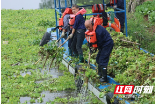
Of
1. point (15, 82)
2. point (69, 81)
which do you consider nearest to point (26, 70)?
point (15, 82)

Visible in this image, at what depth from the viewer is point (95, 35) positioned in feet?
22.2

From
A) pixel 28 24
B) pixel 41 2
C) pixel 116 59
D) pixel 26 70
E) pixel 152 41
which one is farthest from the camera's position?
pixel 41 2

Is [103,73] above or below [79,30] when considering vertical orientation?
below

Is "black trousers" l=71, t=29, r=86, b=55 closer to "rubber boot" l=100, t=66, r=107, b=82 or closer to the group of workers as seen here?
the group of workers

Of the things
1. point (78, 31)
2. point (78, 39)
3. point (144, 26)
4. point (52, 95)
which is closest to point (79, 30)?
point (78, 31)

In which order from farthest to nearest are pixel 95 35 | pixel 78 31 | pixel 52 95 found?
pixel 78 31
pixel 52 95
pixel 95 35

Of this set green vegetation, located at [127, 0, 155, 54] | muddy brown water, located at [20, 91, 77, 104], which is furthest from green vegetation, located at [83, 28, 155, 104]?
green vegetation, located at [127, 0, 155, 54]

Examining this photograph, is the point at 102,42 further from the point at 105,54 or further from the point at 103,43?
the point at 105,54

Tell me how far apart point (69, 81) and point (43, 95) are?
1163mm

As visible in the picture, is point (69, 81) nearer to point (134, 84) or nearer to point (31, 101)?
point (31, 101)

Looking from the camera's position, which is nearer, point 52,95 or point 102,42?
point 102,42

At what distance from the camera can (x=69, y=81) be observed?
8.37m

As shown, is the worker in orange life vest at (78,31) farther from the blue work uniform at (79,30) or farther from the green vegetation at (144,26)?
the green vegetation at (144,26)

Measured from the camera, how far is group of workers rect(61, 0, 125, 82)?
6805 mm
